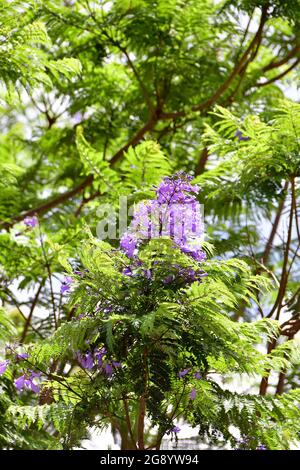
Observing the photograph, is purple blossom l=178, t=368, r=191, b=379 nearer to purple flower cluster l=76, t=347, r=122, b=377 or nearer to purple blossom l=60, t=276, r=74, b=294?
purple flower cluster l=76, t=347, r=122, b=377

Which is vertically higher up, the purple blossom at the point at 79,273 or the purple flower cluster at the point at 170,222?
the purple flower cluster at the point at 170,222

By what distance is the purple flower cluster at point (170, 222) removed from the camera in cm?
258

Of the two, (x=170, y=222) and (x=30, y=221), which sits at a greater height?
(x=170, y=222)

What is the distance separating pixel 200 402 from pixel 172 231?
55 cm

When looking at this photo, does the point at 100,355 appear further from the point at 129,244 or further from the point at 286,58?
the point at 286,58

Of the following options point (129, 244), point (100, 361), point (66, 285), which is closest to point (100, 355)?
point (100, 361)

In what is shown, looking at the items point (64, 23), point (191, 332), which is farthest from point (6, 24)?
point (191, 332)

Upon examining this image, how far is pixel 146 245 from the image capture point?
8.50 feet

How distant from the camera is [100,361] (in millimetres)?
2596

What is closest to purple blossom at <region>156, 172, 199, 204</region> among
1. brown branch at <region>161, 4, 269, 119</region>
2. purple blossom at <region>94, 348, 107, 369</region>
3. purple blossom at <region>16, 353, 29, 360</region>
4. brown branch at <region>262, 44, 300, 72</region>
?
purple blossom at <region>94, 348, 107, 369</region>

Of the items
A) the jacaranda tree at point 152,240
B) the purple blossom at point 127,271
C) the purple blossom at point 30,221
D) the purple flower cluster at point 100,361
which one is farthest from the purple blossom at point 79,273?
the purple blossom at point 30,221

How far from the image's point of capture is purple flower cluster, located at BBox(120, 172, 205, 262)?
2.58m

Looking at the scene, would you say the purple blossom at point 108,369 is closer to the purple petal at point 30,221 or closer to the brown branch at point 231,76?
the purple petal at point 30,221

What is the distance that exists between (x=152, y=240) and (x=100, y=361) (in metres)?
0.41
